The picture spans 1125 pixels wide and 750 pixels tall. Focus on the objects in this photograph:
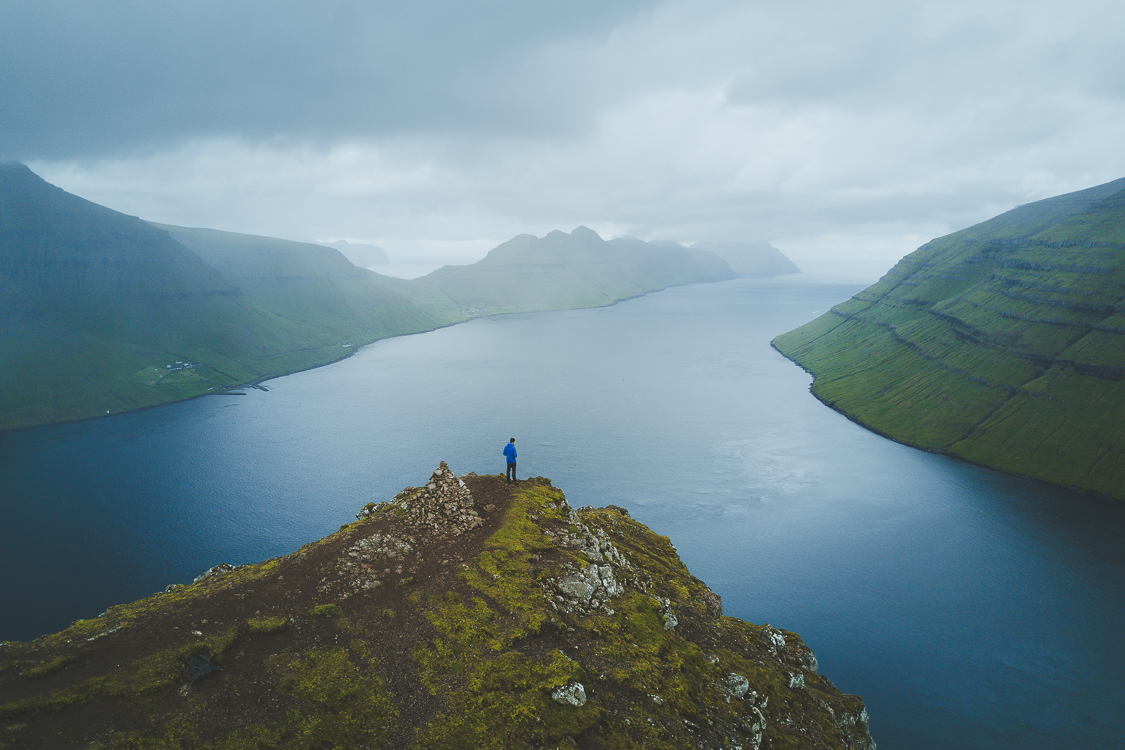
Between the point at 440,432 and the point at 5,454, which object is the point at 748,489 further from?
the point at 5,454

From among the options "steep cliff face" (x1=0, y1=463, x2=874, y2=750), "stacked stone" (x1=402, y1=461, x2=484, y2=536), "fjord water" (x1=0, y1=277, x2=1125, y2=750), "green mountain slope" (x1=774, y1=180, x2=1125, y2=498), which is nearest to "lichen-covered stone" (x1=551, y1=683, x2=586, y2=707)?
"steep cliff face" (x1=0, y1=463, x2=874, y2=750)

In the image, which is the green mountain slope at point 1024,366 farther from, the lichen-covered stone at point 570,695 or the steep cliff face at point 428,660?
the lichen-covered stone at point 570,695

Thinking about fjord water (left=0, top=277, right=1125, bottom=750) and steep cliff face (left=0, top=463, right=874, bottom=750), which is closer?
steep cliff face (left=0, top=463, right=874, bottom=750)

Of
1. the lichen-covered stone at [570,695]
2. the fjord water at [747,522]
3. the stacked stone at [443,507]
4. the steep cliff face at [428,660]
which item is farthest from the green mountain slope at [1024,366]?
the stacked stone at [443,507]

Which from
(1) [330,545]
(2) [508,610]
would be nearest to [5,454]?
(1) [330,545]

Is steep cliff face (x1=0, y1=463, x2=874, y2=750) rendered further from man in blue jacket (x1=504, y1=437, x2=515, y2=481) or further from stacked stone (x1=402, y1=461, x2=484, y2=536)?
man in blue jacket (x1=504, y1=437, x2=515, y2=481)

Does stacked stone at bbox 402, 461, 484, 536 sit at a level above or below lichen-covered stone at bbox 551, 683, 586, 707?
above
